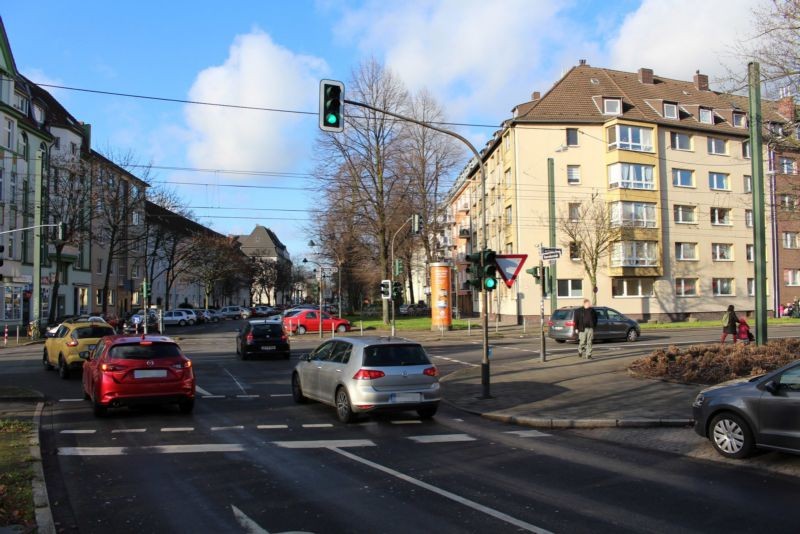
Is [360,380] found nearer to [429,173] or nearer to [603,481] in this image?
[603,481]

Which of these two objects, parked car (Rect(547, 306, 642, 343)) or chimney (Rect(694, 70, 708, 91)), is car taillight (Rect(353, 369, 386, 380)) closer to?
parked car (Rect(547, 306, 642, 343))

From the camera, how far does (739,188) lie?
5016 centimetres

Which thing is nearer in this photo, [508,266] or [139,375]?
[139,375]

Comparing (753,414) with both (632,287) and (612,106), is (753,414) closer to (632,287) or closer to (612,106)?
(632,287)

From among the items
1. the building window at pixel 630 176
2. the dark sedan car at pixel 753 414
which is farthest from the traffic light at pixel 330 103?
the building window at pixel 630 176

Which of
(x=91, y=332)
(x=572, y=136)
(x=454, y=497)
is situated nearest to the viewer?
(x=454, y=497)

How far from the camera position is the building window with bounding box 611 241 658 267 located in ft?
147

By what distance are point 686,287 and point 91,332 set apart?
42.9m

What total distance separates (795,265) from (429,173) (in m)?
30.9

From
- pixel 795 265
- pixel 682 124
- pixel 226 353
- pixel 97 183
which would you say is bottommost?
pixel 226 353

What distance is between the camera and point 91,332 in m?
18.2

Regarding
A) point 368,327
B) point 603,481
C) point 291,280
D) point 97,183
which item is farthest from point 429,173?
point 291,280

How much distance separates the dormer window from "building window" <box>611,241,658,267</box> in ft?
31.7

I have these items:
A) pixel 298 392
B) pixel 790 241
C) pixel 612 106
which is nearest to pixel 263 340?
pixel 298 392
